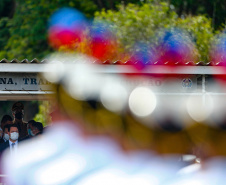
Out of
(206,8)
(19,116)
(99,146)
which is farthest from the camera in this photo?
(206,8)

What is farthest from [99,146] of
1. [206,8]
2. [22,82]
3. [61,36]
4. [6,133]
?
[206,8]

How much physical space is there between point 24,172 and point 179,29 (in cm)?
2192

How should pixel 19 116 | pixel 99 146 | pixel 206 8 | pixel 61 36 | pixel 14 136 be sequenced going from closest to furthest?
pixel 99 146
pixel 14 136
pixel 19 116
pixel 61 36
pixel 206 8

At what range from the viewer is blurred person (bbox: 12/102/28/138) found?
538 inches

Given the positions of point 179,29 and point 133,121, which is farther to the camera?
point 179,29

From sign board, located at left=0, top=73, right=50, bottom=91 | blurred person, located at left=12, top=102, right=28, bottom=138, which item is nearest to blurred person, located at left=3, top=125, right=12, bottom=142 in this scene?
blurred person, located at left=12, top=102, right=28, bottom=138

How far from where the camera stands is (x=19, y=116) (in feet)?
45.4

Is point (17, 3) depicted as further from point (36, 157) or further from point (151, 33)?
point (36, 157)

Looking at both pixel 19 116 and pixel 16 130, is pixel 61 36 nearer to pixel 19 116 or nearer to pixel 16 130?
pixel 19 116

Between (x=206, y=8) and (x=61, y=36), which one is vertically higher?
(x=206, y=8)

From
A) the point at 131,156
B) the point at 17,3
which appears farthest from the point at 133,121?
the point at 17,3

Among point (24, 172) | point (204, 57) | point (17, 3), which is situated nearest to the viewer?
point (24, 172)

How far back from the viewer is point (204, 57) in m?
31.5

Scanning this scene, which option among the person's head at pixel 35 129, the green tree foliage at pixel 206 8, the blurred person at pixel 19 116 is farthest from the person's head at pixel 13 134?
the green tree foliage at pixel 206 8
